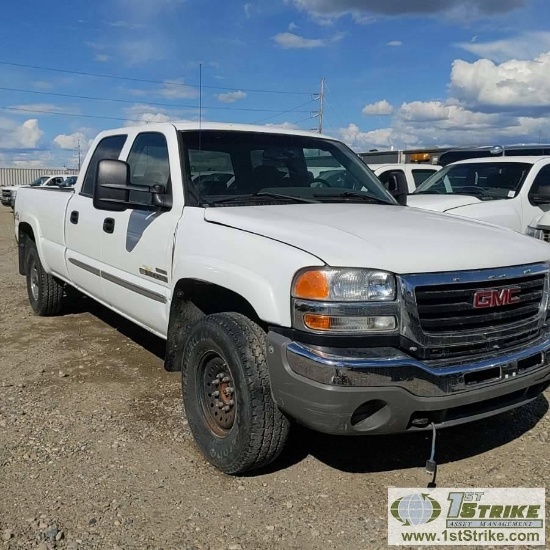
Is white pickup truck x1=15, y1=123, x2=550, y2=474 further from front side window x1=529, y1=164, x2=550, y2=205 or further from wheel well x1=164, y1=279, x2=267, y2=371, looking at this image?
front side window x1=529, y1=164, x2=550, y2=205

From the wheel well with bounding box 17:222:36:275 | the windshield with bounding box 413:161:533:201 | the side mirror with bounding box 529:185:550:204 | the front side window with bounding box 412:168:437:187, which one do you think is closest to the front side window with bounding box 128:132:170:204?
the wheel well with bounding box 17:222:36:275

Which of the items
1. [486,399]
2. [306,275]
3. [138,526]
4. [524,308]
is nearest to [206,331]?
[306,275]

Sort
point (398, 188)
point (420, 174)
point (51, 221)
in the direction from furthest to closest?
point (420, 174)
point (51, 221)
point (398, 188)

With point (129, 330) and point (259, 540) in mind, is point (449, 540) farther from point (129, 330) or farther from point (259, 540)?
point (129, 330)

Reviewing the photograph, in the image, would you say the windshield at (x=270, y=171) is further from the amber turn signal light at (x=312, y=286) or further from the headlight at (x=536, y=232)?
the headlight at (x=536, y=232)

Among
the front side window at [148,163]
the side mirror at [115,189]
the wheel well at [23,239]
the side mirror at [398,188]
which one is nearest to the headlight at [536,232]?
the side mirror at [398,188]

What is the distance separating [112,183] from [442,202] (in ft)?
16.2

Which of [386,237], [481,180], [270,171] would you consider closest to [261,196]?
[270,171]

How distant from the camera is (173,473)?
3.43 m

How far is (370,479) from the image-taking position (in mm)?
3424

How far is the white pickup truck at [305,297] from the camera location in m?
2.80

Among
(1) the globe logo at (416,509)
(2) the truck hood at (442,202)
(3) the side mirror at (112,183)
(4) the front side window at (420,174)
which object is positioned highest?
(4) the front side window at (420,174)

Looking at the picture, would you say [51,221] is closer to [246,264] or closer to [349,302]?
[246,264]

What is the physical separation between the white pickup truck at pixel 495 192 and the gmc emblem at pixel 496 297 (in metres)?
4.43
